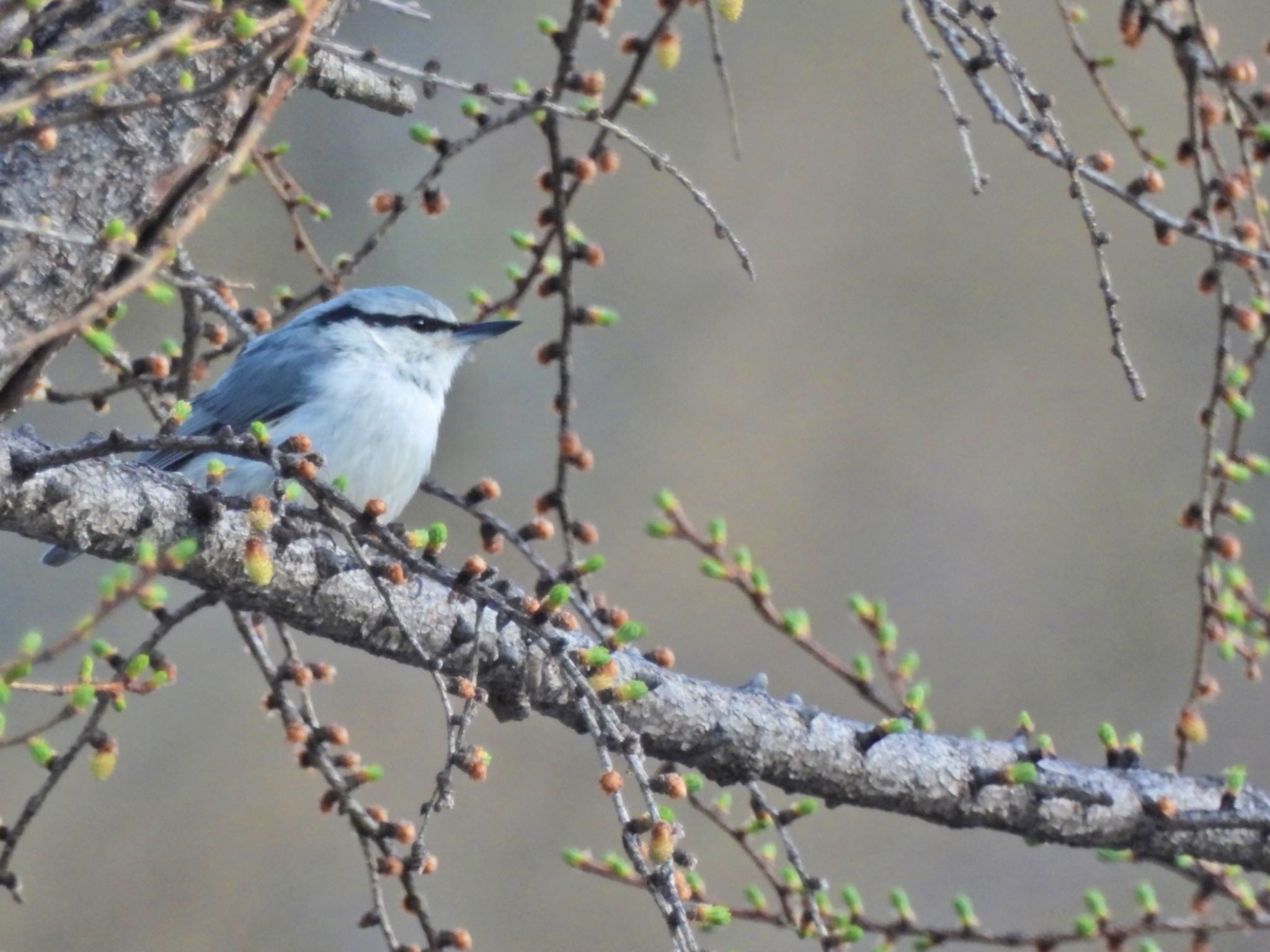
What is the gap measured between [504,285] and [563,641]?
525cm

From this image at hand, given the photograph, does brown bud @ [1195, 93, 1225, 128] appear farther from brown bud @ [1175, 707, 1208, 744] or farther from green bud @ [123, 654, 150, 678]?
green bud @ [123, 654, 150, 678]

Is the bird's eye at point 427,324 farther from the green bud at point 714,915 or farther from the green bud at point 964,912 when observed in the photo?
the green bud at point 714,915

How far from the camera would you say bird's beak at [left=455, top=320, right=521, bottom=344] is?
8.87ft

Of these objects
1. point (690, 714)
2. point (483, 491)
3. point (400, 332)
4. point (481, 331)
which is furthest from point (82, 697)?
point (400, 332)

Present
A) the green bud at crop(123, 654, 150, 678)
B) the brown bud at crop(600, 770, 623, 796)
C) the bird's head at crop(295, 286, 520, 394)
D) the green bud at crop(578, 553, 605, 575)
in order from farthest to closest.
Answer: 1. the bird's head at crop(295, 286, 520, 394)
2. the green bud at crop(578, 553, 605, 575)
3. the green bud at crop(123, 654, 150, 678)
4. the brown bud at crop(600, 770, 623, 796)

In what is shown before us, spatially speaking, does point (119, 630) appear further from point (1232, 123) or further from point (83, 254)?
point (1232, 123)

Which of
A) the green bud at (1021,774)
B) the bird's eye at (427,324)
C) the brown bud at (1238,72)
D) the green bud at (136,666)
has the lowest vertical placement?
the green bud at (136,666)

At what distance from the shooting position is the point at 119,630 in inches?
228

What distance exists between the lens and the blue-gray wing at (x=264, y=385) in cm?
289

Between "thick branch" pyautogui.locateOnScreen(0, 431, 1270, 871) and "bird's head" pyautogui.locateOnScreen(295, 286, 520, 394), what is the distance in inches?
45.9

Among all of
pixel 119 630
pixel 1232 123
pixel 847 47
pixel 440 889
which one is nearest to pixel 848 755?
pixel 1232 123

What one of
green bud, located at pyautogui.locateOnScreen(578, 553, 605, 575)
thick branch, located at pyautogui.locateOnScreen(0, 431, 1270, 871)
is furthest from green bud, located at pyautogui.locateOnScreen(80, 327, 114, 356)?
green bud, located at pyautogui.locateOnScreen(578, 553, 605, 575)

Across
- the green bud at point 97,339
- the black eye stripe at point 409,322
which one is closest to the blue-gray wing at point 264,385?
the black eye stripe at point 409,322

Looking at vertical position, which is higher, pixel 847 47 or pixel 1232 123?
pixel 847 47
